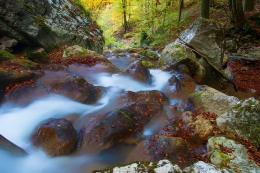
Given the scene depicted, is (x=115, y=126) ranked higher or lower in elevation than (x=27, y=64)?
lower

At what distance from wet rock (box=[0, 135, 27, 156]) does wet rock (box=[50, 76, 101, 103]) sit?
2308mm

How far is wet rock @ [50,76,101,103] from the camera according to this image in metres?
6.03

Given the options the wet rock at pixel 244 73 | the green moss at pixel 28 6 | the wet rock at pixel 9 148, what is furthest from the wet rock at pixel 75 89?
the wet rock at pixel 244 73

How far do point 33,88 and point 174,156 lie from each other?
4.58 m

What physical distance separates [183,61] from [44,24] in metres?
6.56

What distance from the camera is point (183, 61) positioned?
8.75m

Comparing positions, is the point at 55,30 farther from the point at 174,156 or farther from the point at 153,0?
the point at 153,0

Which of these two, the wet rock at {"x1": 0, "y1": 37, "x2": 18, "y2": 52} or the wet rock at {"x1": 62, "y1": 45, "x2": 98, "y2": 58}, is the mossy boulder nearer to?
the wet rock at {"x1": 0, "y1": 37, "x2": 18, "y2": 52}

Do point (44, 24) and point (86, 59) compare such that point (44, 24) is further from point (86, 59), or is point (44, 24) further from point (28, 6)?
point (86, 59)

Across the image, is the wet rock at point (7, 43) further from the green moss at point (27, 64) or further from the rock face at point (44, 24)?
the green moss at point (27, 64)

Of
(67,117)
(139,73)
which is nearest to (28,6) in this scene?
(139,73)

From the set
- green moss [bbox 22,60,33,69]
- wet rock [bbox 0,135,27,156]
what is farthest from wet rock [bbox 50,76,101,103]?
wet rock [bbox 0,135,27,156]

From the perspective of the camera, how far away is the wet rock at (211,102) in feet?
18.2

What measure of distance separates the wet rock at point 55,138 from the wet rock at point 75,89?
A: 1.68 meters
